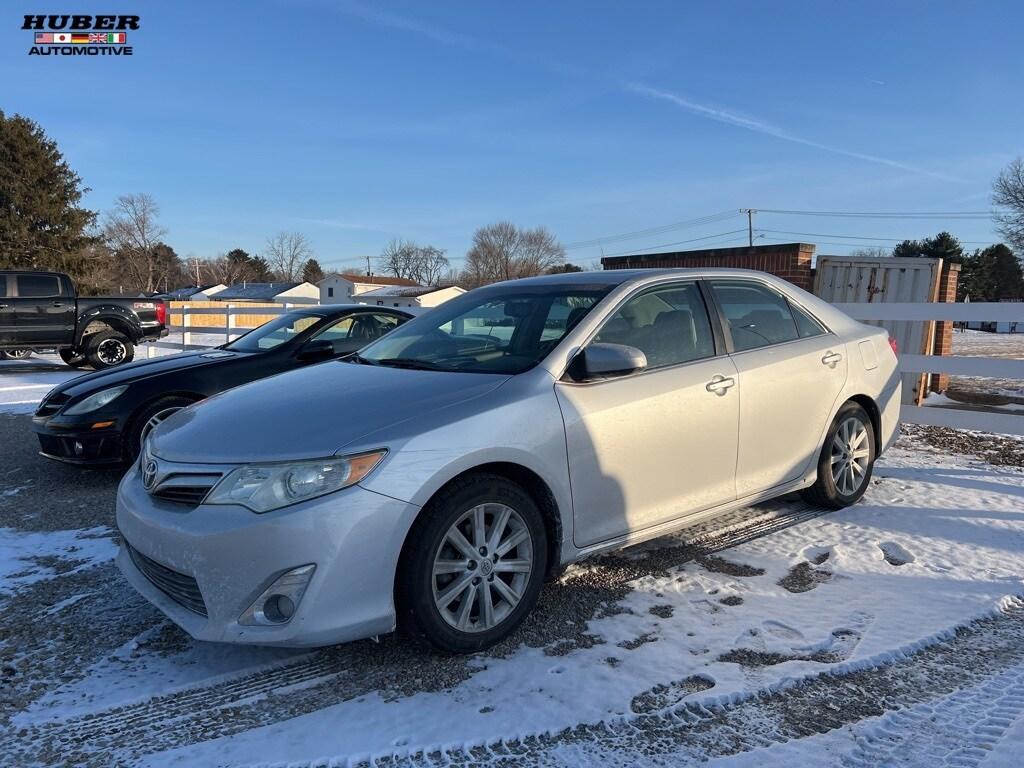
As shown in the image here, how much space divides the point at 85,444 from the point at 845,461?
5354mm

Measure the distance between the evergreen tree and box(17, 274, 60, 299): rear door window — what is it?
27.3 m

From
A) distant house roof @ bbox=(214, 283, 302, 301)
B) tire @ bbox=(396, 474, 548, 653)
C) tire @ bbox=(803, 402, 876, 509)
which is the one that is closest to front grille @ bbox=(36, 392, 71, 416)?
tire @ bbox=(396, 474, 548, 653)

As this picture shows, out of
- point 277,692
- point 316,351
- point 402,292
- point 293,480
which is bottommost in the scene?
point 277,692

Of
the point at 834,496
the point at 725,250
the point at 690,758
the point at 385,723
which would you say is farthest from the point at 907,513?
the point at 725,250

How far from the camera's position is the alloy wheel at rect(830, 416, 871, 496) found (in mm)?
4719

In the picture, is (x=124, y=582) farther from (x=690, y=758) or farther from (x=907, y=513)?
(x=907, y=513)

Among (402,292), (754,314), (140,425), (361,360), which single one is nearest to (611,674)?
(361,360)

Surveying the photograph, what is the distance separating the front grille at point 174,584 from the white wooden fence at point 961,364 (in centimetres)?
600

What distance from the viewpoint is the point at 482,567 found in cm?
296

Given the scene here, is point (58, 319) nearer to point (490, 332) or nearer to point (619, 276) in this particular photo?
point (490, 332)

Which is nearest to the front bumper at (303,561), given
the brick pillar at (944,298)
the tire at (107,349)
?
the brick pillar at (944,298)

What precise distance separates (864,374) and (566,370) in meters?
2.51

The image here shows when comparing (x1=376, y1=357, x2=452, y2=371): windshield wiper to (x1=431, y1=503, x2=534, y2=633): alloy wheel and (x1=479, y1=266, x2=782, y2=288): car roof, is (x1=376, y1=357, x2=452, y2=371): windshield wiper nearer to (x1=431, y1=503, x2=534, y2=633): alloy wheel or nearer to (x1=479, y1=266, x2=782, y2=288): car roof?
(x1=479, y1=266, x2=782, y2=288): car roof

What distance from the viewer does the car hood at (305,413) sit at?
2.82m
